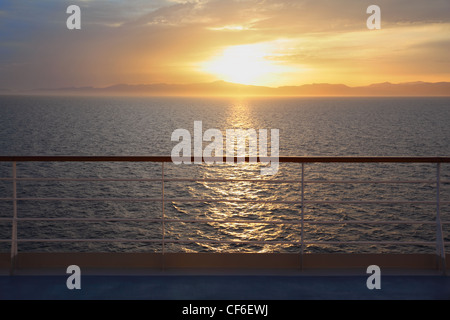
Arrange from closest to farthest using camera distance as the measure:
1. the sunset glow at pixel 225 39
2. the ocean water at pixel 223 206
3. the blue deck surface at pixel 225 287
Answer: the blue deck surface at pixel 225 287, the ocean water at pixel 223 206, the sunset glow at pixel 225 39

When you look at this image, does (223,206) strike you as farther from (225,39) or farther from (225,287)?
(225,39)

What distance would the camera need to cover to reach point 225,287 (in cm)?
260

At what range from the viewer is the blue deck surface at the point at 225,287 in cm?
247

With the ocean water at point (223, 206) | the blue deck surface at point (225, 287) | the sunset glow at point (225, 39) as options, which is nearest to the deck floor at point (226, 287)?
the blue deck surface at point (225, 287)

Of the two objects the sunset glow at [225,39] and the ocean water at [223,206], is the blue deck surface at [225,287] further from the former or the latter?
the sunset glow at [225,39]

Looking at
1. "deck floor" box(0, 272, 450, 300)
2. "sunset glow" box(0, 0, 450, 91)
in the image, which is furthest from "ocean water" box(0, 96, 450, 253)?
"sunset glow" box(0, 0, 450, 91)

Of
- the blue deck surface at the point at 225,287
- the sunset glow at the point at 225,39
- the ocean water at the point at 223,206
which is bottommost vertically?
the blue deck surface at the point at 225,287

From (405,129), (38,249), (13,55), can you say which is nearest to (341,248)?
(38,249)

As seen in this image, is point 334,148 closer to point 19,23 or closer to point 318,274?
point 318,274

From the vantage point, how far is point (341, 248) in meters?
15.2

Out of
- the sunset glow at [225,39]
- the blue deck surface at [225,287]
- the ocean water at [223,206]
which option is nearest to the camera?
the blue deck surface at [225,287]

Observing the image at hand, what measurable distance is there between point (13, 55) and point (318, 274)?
223 feet

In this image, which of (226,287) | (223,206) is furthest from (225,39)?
(226,287)

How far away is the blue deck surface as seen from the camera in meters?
2.47
